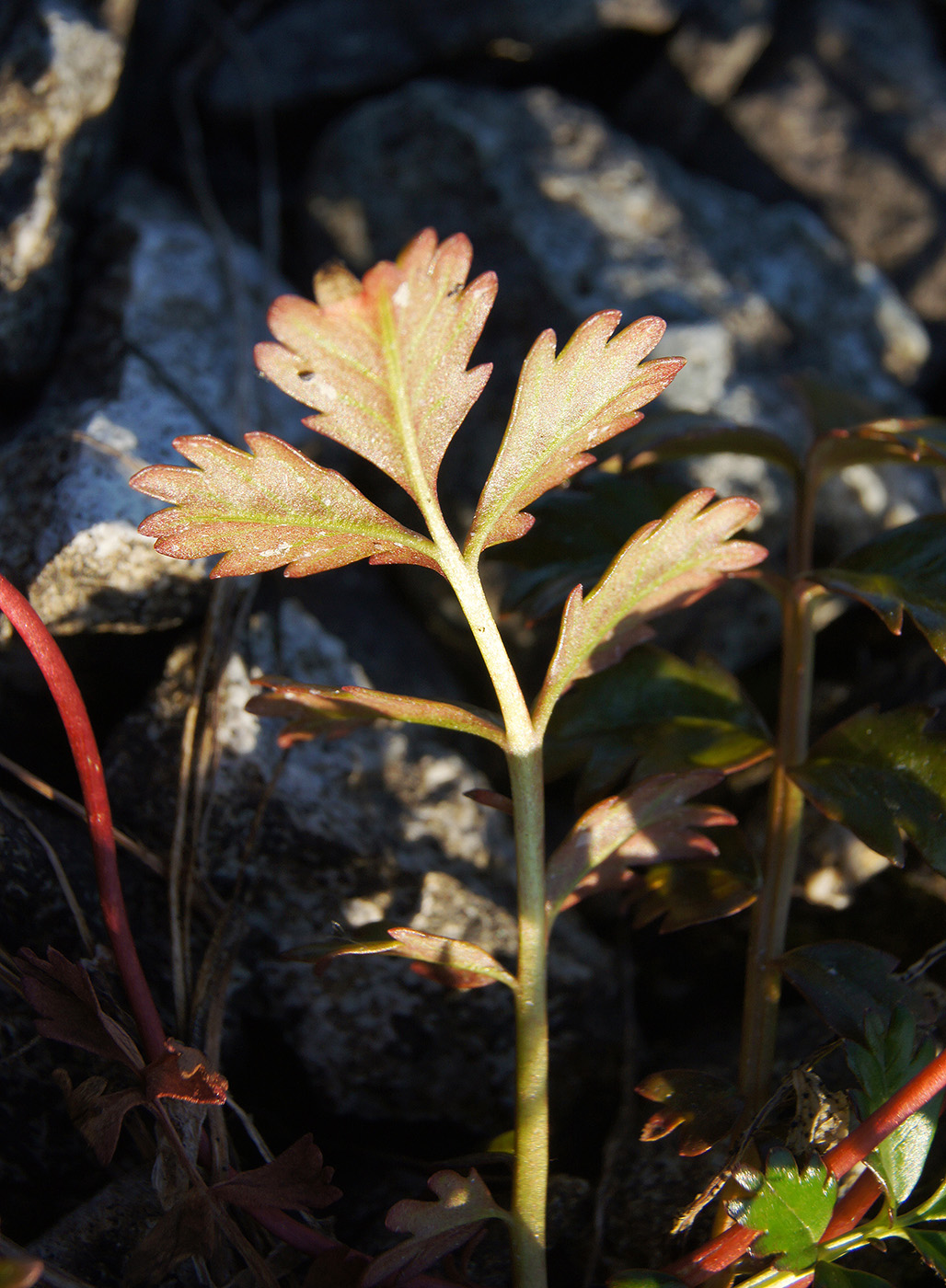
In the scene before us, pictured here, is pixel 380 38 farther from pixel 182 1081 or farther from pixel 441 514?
pixel 182 1081

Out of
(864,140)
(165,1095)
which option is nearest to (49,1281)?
(165,1095)

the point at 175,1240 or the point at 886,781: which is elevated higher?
the point at 886,781

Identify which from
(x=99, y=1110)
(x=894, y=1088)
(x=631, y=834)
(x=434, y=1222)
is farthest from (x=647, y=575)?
(x=99, y=1110)

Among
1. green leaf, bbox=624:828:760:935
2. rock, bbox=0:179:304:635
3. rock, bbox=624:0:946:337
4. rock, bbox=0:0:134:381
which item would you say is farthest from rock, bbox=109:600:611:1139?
rock, bbox=624:0:946:337

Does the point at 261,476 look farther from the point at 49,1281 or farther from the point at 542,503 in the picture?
the point at 49,1281

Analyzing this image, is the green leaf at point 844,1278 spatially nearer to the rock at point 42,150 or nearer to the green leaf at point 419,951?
the green leaf at point 419,951
